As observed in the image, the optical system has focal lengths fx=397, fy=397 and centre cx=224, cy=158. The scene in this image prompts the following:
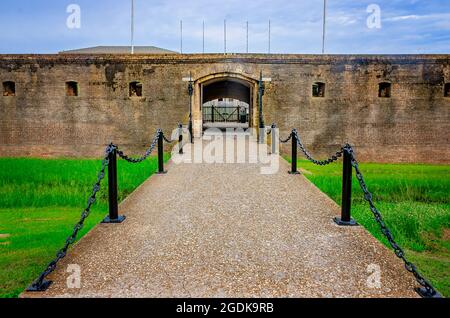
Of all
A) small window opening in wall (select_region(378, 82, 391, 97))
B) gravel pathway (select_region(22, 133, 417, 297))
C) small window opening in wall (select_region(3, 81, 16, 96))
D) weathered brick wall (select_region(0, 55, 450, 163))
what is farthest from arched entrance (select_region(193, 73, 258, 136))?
gravel pathway (select_region(22, 133, 417, 297))

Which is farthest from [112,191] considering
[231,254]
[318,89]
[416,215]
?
[318,89]

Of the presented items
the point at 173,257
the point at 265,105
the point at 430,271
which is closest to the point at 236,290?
the point at 173,257

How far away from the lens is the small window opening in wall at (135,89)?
17.6 m

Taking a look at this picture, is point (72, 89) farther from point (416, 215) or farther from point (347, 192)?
point (347, 192)

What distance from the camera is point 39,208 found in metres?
8.67

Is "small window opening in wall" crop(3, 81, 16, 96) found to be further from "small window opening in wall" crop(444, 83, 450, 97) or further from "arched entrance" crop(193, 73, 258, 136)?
"small window opening in wall" crop(444, 83, 450, 97)

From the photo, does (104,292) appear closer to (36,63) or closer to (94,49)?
(36,63)

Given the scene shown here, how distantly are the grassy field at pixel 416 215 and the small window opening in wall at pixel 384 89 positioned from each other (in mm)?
6849

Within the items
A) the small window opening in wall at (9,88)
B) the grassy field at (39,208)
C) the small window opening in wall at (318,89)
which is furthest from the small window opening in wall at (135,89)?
the small window opening in wall at (318,89)

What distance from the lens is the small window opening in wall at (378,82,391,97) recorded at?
56.3ft

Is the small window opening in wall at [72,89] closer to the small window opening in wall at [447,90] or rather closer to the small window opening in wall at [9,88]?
the small window opening in wall at [9,88]

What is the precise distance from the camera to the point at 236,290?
306 cm

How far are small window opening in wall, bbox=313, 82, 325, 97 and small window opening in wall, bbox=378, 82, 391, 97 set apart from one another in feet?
7.95

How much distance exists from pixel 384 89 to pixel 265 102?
5.31 meters
